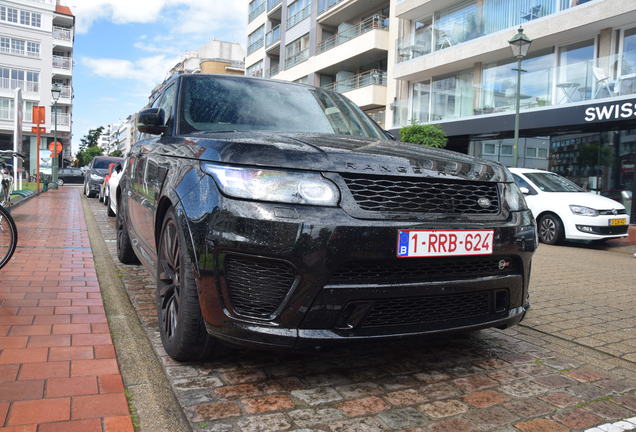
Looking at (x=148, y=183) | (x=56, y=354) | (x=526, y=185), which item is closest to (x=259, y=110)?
(x=148, y=183)

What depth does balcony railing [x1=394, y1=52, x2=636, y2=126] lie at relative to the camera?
14844mm

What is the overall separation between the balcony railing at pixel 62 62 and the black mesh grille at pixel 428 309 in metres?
58.5

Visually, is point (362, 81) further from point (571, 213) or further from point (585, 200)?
point (571, 213)

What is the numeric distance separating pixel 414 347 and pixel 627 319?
214cm

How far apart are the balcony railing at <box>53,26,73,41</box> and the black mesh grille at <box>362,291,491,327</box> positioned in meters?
61.1

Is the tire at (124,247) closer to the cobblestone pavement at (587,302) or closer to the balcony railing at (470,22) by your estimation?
the cobblestone pavement at (587,302)

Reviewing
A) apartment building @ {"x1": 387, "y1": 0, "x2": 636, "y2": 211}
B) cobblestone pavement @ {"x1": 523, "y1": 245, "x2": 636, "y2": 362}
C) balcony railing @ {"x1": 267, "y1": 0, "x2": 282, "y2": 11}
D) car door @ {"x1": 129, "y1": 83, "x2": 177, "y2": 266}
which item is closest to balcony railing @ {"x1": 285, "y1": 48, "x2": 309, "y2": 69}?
balcony railing @ {"x1": 267, "y1": 0, "x2": 282, "y2": 11}

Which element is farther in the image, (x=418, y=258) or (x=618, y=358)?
(x=618, y=358)

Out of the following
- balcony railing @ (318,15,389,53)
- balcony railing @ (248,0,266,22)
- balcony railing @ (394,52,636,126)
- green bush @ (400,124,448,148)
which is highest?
balcony railing @ (248,0,266,22)

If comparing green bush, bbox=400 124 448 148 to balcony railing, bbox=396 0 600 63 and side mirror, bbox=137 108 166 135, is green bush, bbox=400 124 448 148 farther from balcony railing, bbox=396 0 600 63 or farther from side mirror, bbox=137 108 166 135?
side mirror, bbox=137 108 166 135

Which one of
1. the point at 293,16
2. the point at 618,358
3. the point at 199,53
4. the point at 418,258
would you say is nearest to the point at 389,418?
the point at 418,258

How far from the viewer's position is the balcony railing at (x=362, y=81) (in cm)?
2581

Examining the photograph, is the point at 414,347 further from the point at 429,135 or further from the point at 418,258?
the point at 429,135

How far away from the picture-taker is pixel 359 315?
95.4 inches
